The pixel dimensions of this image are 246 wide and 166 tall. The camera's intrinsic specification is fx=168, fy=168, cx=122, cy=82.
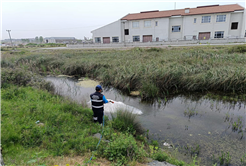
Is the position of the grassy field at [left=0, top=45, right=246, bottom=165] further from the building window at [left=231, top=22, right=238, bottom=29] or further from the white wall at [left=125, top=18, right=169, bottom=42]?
the building window at [left=231, top=22, right=238, bottom=29]

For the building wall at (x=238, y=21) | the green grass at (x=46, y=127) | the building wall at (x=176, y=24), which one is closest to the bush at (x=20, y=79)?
the green grass at (x=46, y=127)

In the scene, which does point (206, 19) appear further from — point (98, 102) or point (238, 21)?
point (98, 102)

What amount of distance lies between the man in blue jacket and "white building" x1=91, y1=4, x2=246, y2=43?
3576 centimetres

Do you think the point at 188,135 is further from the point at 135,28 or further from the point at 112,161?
the point at 135,28

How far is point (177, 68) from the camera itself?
9.70 metres

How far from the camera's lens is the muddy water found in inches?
175

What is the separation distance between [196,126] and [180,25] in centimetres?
3779

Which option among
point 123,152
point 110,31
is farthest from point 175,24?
point 123,152

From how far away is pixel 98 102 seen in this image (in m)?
4.86

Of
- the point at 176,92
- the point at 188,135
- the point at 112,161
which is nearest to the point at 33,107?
the point at 112,161

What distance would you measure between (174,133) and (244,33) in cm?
3923

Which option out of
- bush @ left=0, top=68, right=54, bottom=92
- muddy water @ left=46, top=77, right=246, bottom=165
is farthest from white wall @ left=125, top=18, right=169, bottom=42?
bush @ left=0, top=68, right=54, bottom=92

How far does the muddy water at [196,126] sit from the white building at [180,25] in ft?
106

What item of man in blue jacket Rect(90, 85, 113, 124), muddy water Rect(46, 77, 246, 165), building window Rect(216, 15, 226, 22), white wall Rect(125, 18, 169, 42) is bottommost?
muddy water Rect(46, 77, 246, 165)
